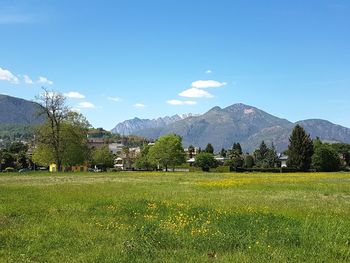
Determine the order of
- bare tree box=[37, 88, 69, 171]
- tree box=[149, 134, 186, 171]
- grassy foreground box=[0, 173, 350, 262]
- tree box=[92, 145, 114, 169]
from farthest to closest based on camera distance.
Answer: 1. tree box=[92, 145, 114, 169]
2. tree box=[149, 134, 186, 171]
3. bare tree box=[37, 88, 69, 171]
4. grassy foreground box=[0, 173, 350, 262]

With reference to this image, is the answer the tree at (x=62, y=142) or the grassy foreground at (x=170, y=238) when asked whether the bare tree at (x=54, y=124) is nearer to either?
the tree at (x=62, y=142)

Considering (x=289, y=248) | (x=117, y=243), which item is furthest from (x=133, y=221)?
(x=289, y=248)

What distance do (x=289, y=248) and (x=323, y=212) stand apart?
348 inches

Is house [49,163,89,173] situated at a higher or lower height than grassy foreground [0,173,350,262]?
higher

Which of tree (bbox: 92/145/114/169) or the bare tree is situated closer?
the bare tree

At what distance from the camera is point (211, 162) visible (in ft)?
561

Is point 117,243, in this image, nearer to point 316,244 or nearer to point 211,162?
point 316,244

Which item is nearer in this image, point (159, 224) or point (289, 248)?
point (289, 248)

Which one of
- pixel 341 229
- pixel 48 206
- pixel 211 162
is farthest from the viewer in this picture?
pixel 211 162

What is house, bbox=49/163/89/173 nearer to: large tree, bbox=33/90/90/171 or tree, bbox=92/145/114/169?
large tree, bbox=33/90/90/171

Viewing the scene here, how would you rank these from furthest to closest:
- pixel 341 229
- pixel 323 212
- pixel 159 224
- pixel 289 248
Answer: pixel 323 212 < pixel 159 224 < pixel 341 229 < pixel 289 248

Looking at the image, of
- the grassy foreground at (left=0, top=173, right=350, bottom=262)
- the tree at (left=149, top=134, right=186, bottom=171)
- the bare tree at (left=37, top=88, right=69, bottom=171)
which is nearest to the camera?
the grassy foreground at (left=0, top=173, right=350, bottom=262)

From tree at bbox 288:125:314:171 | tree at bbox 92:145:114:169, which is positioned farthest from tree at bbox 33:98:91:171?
tree at bbox 288:125:314:171

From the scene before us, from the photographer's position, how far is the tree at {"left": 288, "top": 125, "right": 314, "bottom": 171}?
144 meters
